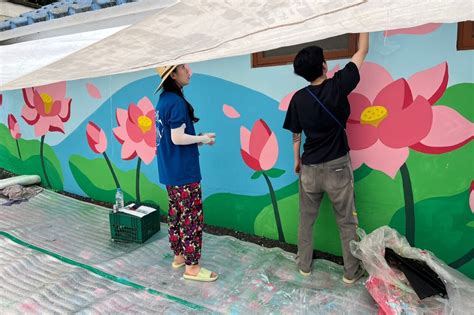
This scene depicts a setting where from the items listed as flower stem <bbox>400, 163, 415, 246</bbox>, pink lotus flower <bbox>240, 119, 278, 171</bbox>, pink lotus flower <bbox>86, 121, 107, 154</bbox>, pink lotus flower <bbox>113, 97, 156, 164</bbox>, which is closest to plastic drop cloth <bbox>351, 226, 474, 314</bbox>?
flower stem <bbox>400, 163, 415, 246</bbox>

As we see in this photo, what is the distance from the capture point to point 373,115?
247 centimetres

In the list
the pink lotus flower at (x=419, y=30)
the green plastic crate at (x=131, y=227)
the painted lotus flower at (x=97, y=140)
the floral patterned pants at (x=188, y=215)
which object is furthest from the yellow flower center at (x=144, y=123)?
the pink lotus flower at (x=419, y=30)

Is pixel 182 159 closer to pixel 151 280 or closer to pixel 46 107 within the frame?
pixel 151 280

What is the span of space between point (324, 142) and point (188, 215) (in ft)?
3.74

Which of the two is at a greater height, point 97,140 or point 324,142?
point 324,142

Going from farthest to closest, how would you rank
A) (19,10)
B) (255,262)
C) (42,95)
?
(19,10)
(42,95)
(255,262)

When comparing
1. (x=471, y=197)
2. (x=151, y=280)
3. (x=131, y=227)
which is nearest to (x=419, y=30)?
(x=471, y=197)

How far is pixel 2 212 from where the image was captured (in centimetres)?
409

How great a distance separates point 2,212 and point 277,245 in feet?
11.6

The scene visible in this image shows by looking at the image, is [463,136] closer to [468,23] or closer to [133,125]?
[468,23]

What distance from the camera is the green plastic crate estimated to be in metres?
3.21

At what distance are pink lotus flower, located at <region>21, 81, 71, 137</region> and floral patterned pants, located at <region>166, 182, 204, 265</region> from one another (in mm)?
3041

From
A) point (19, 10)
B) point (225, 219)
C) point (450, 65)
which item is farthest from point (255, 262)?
point (19, 10)

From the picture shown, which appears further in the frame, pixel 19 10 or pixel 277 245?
pixel 19 10
